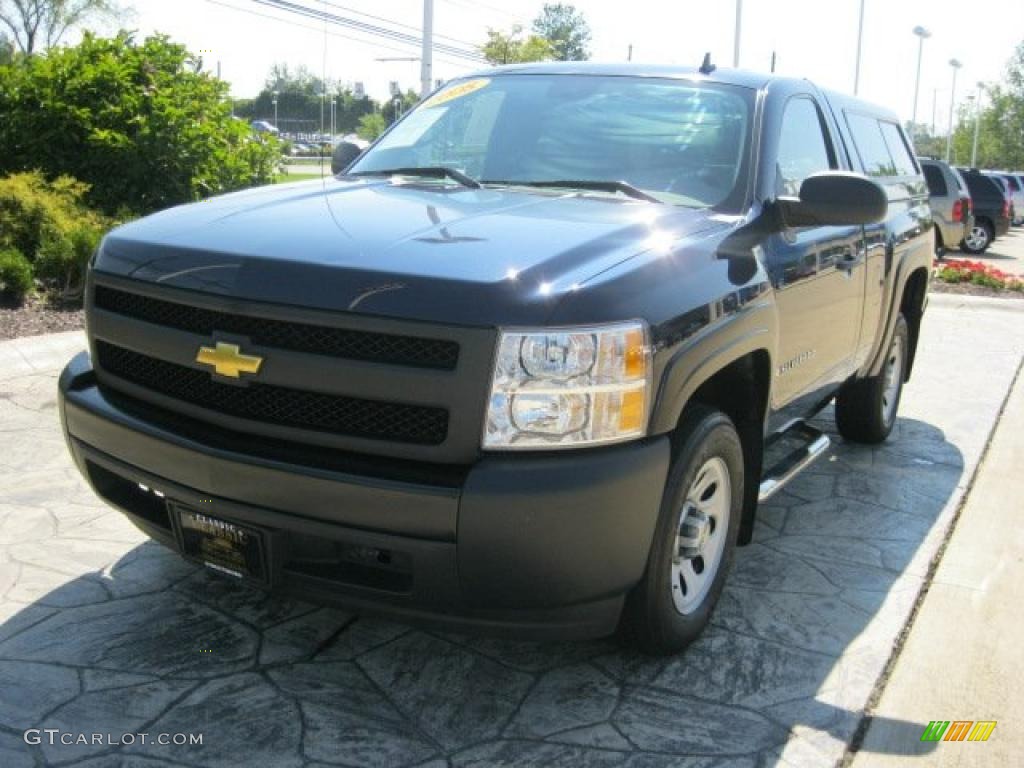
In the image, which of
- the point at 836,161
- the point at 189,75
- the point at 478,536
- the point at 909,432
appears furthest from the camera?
the point at 189,75

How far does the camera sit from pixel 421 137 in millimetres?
4598

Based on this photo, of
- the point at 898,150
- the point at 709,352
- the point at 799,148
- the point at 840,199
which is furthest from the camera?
the point at 898,150

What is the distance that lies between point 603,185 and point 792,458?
1.50 m

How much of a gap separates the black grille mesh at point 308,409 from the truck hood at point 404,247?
9.6 inches

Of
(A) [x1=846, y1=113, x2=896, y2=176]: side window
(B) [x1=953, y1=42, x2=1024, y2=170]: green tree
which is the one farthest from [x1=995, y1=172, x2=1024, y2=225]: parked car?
(B) [x1=953, y1=42, x2=1024, y2=170]: green tree

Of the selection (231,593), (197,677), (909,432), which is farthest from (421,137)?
(909,432)

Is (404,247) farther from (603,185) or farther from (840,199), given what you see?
(840,199)

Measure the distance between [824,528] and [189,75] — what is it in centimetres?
789

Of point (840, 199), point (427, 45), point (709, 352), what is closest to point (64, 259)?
point (840, 199)

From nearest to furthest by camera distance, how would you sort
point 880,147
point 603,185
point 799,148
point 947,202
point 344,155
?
point 603,185, point 799,148, point 344,155, point 880,147, point 947,202

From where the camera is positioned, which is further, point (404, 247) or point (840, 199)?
point (840, 199)

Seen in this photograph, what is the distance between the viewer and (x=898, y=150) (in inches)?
245

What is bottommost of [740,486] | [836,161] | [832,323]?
[740,486]

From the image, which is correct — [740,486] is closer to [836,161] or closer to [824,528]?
[824,528]
